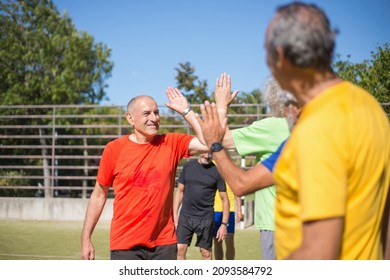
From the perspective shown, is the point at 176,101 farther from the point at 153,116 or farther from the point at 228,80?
the point at 153,116

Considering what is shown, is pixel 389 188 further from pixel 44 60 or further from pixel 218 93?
pixel 44 60

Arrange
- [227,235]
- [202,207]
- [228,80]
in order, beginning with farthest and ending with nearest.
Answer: [227,235], [202,207], [228,80]

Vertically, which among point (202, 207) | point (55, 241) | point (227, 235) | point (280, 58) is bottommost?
point (55, 241)

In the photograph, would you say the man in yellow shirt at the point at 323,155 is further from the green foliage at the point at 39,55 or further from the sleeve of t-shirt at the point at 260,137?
the green foliage at the point at 39,55

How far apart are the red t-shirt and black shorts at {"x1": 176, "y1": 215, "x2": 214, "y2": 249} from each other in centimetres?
364

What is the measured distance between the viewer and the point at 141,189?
5.02 m

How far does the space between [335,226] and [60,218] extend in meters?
15.5

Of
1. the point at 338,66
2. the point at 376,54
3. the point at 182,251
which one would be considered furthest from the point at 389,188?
the point at 338,66

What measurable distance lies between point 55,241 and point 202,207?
425 centimetres

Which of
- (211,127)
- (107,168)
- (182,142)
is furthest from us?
(182,142)

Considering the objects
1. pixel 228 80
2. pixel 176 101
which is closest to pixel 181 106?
pixel 176 101

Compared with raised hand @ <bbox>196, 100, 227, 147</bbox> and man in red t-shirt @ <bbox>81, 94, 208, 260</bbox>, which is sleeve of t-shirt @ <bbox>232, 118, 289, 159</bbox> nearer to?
man in red t-shirt @ <bbox>81, 94, 208, 260</bbox>

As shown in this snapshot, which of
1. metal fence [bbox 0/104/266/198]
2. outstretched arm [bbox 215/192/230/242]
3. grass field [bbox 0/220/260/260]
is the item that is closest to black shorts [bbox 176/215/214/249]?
outstretched arm [bbox 215/192/230/242]

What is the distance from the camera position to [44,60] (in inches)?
1261
